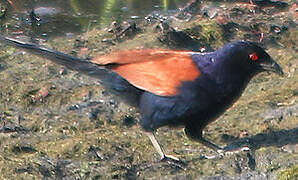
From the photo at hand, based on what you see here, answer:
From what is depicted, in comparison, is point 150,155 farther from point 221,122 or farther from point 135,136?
point 221,122

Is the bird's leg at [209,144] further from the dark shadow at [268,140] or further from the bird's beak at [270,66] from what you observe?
the bird's beak at [270,66]

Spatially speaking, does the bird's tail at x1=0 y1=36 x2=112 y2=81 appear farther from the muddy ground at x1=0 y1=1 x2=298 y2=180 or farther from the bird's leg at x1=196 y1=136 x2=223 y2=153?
the bird's leg at x1=196 y1=136 x2=223 y2=153

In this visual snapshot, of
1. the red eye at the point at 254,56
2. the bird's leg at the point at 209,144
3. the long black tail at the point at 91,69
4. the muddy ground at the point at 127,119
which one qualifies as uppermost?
the red eye at the point at 254,56

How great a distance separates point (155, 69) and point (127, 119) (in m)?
0.77

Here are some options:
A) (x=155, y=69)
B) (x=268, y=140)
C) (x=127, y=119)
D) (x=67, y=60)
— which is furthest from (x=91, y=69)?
(x=268, y=140)

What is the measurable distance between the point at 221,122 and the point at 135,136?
732 millimetres

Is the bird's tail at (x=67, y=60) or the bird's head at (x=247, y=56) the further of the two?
the bird's tail at (x=67, y=60)

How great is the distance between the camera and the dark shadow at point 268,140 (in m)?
5.36

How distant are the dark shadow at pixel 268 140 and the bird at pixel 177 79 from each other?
20 cm

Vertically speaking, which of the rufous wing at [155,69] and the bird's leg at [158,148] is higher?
the rufous wing at [155,69]

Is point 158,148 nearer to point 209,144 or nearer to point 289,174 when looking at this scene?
point 209,144

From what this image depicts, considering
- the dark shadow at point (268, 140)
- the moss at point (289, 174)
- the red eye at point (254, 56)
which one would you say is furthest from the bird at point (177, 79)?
the moss at point (289, 174)

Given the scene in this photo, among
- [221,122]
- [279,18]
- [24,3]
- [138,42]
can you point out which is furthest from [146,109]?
[24,3]

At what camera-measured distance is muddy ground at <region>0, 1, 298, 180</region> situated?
16.8 feet
